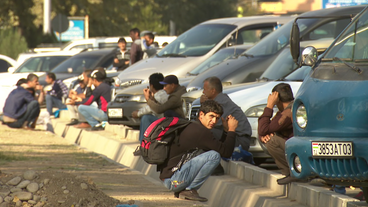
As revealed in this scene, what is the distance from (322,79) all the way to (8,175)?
3.89 metres

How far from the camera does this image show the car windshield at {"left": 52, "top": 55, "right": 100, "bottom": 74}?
20.6 metres

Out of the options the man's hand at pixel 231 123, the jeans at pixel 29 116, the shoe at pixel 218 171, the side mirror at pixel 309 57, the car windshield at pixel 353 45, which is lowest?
the jeans at pixel 29 116

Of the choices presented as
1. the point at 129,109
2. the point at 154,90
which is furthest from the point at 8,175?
the point at 129,109

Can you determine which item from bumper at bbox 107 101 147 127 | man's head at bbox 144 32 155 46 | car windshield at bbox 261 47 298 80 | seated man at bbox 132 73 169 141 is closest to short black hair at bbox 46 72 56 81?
man's head at bbox 144 32 155 46

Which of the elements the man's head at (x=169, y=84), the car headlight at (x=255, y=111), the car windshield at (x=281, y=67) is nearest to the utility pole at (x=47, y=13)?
the man's head at (x=169, y=84)

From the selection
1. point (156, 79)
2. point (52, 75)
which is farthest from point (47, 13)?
point (156, 79)

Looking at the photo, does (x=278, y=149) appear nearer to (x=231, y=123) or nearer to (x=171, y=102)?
(x=231, y=123)

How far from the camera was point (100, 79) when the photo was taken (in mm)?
15945

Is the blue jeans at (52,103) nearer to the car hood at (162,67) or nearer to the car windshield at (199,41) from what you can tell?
the car hood at (162,67)

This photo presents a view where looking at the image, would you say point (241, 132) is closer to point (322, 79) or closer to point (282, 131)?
point (282, 131)

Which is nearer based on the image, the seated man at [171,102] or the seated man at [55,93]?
the seated man at [171,102]

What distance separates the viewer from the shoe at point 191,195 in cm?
796

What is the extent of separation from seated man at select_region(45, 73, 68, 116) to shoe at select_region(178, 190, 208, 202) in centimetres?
1207

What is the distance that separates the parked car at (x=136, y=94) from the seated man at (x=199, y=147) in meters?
5.23
